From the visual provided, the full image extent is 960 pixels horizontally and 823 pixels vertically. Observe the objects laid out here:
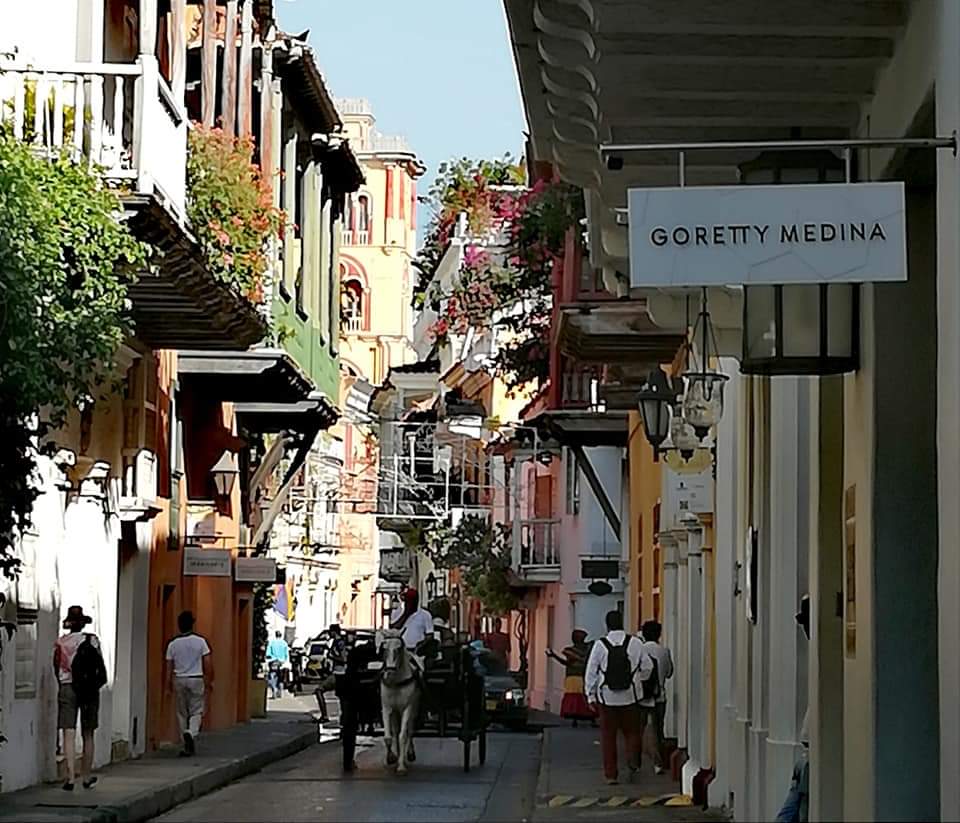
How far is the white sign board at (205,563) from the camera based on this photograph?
30234 mm

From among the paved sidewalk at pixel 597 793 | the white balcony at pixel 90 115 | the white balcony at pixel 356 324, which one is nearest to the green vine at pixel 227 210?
the white balcony at pixel 90 115

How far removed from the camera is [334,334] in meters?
38.1

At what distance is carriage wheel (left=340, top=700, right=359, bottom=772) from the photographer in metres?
26.9

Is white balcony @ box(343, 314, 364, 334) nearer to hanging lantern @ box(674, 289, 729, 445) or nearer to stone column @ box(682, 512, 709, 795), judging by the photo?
stone column @ box(682, 512, 709, 795)

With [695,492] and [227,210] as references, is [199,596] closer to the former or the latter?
[227,210]

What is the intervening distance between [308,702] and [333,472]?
29166 mm

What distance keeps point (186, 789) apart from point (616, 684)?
14.2 ft

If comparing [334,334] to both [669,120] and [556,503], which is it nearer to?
[556,503]

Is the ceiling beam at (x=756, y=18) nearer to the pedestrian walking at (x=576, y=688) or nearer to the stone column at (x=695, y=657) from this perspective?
the stone column at (x=695, y=657)

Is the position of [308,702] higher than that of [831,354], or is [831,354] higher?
[831,354]

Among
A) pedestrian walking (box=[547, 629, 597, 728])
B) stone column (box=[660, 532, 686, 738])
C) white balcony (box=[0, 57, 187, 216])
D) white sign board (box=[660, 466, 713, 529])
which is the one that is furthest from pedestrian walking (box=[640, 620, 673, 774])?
pedestrian walking (box=[547, 629, 597, 728])

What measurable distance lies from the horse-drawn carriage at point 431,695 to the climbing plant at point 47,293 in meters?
9.72

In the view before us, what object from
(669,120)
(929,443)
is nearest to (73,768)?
(669,120)

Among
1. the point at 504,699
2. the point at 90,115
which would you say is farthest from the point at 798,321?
the point at 504,699
